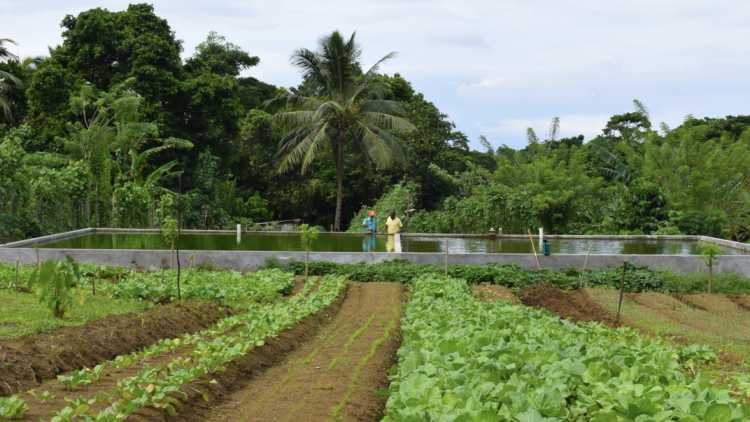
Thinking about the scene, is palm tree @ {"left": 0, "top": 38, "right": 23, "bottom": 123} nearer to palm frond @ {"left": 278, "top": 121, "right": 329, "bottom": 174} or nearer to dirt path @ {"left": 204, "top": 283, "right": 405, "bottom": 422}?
palm frond @ {"left": 278, "top": 121, "right": 329, "bottom": 174}

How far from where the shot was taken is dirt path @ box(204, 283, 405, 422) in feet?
18.9

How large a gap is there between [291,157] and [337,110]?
3.01 metres

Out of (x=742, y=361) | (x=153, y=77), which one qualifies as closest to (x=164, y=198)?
(x=742, y=361)

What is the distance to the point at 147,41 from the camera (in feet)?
91.8

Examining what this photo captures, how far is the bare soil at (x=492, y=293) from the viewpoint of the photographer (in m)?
12.5

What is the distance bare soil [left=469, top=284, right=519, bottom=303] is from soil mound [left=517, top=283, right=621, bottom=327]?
0.91ft

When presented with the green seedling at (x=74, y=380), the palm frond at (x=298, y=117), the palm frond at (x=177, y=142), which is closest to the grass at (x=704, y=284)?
the green seedling at (x=74, y=380)

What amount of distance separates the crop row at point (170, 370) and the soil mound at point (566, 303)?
4.84 meters

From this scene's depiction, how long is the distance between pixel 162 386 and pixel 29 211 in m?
15.5

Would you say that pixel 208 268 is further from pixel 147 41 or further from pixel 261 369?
pixel 147 41

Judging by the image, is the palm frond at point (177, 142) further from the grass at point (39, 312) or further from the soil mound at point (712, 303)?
the soil mound at point (712, 303)

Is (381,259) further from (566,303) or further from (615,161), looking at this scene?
(615,161)

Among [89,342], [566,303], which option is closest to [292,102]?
Answer: [566,303]

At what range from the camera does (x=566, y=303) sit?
→ 1224 centimetres
